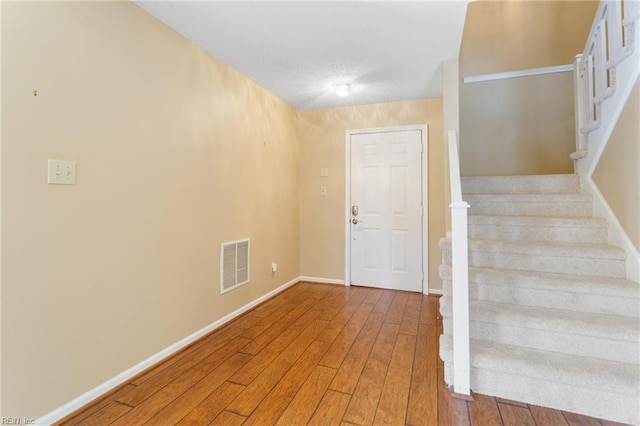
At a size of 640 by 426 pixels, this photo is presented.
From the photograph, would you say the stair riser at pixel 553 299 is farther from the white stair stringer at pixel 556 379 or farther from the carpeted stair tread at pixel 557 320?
the white stair stringer at pixel 556 379

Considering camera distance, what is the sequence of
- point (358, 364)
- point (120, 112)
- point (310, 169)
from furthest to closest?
point (310, 169) < point (358, 364) < point (120, 112)

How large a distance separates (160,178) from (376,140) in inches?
100

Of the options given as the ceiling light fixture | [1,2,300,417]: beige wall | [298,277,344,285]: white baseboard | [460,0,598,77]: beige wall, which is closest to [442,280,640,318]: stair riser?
[1,2,300,417]: beige wall

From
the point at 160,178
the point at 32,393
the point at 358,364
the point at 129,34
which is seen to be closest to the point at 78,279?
the point at 32,393

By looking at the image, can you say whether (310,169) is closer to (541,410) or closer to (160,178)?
(160,178)

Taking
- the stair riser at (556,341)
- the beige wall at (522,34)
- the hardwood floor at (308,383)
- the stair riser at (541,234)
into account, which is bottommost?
the hardwood floor at (308,383)

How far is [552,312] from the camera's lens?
184 centimetres

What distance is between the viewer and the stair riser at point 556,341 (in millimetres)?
1631

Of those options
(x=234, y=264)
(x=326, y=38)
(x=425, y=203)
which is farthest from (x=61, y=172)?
(x=425, y=203)

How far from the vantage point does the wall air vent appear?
8.73ft

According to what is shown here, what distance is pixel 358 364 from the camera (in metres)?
2.02

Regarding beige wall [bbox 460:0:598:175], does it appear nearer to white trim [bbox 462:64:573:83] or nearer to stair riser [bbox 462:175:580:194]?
white trim [bbox 462:64:573:83]

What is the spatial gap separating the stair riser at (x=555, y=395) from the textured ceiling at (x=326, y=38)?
87.1 inches

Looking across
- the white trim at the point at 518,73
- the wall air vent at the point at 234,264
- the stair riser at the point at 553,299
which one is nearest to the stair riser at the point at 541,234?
the stair riser at the point at 553,299
